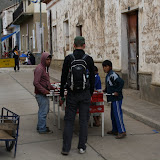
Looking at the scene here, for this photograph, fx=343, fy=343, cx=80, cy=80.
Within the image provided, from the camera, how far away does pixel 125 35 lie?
11531mm

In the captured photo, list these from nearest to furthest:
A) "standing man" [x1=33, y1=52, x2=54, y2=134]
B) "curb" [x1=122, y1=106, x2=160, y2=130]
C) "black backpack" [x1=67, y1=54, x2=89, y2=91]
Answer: "black backpack" [x1=67, y1=54, x2=89, y2=91], "standing man" [x1=33, y1=52, x2=54, y2=134], "curb" [x1=122, y1=106, x2=160, y2=130]

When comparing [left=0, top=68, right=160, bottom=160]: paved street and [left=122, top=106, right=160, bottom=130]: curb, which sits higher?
[left=122, top=106, right=160, bottom=130]: curb

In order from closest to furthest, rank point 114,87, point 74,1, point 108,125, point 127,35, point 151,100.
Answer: point 114,87
point 108,125
point 151,100
point 127,35
point 74,1

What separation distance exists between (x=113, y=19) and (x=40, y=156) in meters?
7.77

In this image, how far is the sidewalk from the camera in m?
7.18

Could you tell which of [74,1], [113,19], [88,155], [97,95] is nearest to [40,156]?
[88,155]

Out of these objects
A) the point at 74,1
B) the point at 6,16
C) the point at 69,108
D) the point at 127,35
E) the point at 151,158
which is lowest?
the point at 151,158

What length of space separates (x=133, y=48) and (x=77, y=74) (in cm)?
662

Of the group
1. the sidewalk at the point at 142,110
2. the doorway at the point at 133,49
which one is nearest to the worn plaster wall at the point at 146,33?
the doorway at the point at 133,49

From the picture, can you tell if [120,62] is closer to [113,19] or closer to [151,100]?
[113,19]

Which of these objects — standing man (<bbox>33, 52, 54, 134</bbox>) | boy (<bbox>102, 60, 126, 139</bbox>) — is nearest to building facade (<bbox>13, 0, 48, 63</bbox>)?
standing man (<bbox>33, 52, 54, 134</bbox>)

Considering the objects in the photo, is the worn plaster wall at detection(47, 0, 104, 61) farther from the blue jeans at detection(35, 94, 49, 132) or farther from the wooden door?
the blue jeans at detection(35, 94, 49, 132)

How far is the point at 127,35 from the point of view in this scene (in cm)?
1156

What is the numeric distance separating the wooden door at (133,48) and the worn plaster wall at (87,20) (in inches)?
83.0
